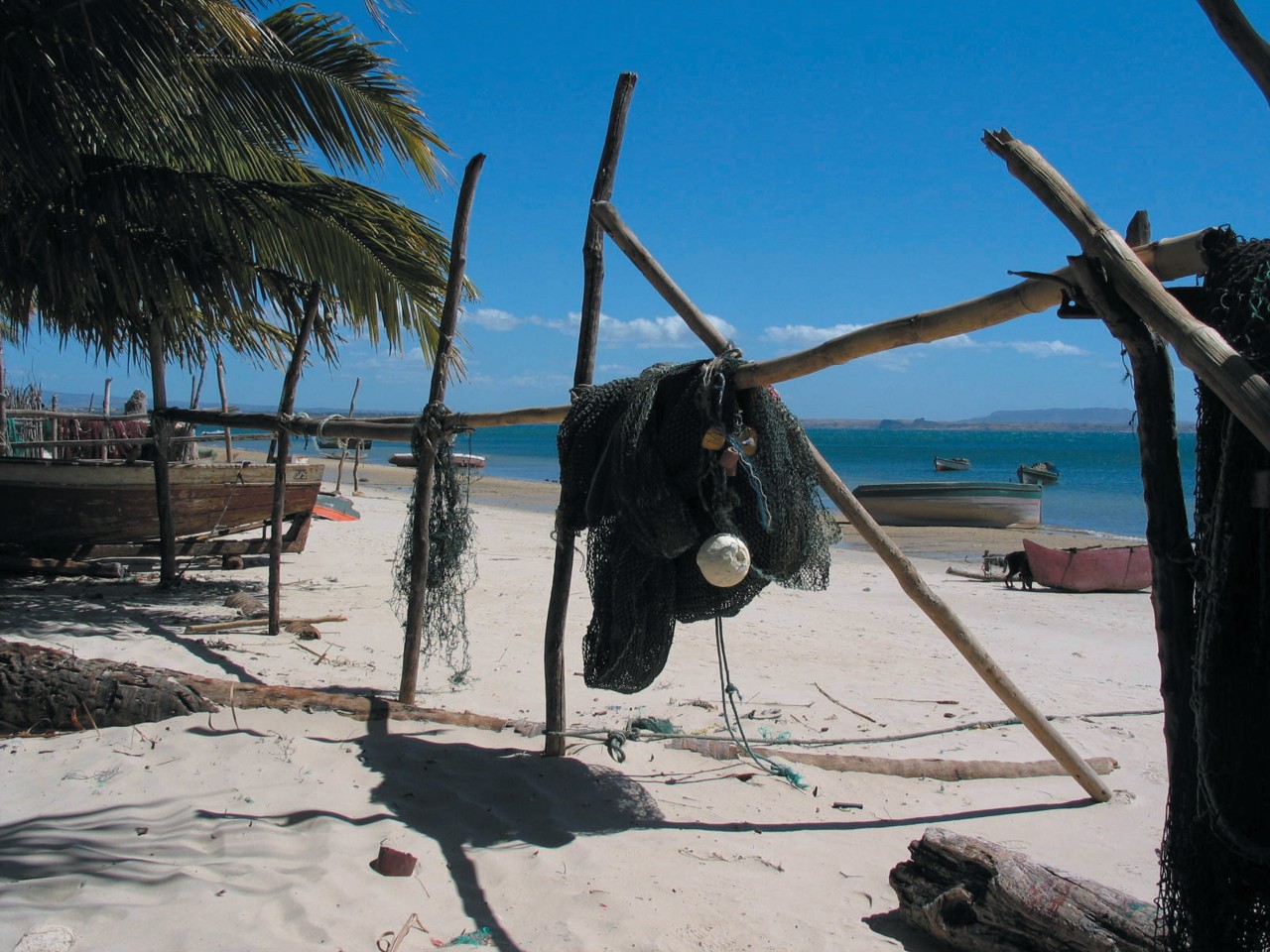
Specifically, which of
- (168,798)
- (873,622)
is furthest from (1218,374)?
(873,622)

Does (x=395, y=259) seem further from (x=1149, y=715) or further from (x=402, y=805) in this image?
(x=1149, y=715)

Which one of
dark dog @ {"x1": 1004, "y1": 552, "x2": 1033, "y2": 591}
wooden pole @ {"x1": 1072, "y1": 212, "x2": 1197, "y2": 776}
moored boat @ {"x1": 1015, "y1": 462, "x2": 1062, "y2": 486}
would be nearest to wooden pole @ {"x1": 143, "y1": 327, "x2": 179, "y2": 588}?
wooden pole @ {"x1": 1072, "y1": 212, "x2": 1197, "y2": 776}

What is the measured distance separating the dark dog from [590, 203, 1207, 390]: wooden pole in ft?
27.3

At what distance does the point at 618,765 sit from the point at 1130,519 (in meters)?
24.9

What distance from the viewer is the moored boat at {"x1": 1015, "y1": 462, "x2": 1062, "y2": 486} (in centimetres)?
2906

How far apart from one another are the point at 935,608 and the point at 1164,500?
161 cm

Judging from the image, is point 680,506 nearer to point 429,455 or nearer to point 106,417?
point 429,455

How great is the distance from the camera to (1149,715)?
5066mm

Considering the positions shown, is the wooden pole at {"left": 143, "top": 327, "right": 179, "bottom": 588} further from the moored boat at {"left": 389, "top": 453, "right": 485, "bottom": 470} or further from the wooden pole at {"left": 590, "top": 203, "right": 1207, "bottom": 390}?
the wooden pole at {"left": 590, "top": 203, "right": 1207, "bottom": 390}

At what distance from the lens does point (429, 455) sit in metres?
4.51

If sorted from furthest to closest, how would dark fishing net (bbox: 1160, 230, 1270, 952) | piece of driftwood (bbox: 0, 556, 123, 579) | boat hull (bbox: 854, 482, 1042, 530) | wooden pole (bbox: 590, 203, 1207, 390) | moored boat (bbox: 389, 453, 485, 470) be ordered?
boat hull (bbox: 854, 482, 1042, 530) < piece of driftwood (bbox: 0, 556, 123, 579) < moored boat (bbox: 389, 453, 485, 470) < wooden pole (bbox: 590, 203, 1207, 390) < dark fishing net (bbox: 1160, 230, 1270, 952)

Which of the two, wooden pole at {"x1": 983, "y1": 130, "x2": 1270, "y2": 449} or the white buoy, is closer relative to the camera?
wooden pole at {"x1": 983, "y1": 130, "x2": 1270, "y2": 449}

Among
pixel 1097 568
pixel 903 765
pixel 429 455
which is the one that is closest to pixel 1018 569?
pixel 1097 568

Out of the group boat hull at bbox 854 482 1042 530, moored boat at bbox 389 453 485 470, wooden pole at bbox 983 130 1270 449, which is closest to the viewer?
wooden pole at bbox 983 130 1270 449
